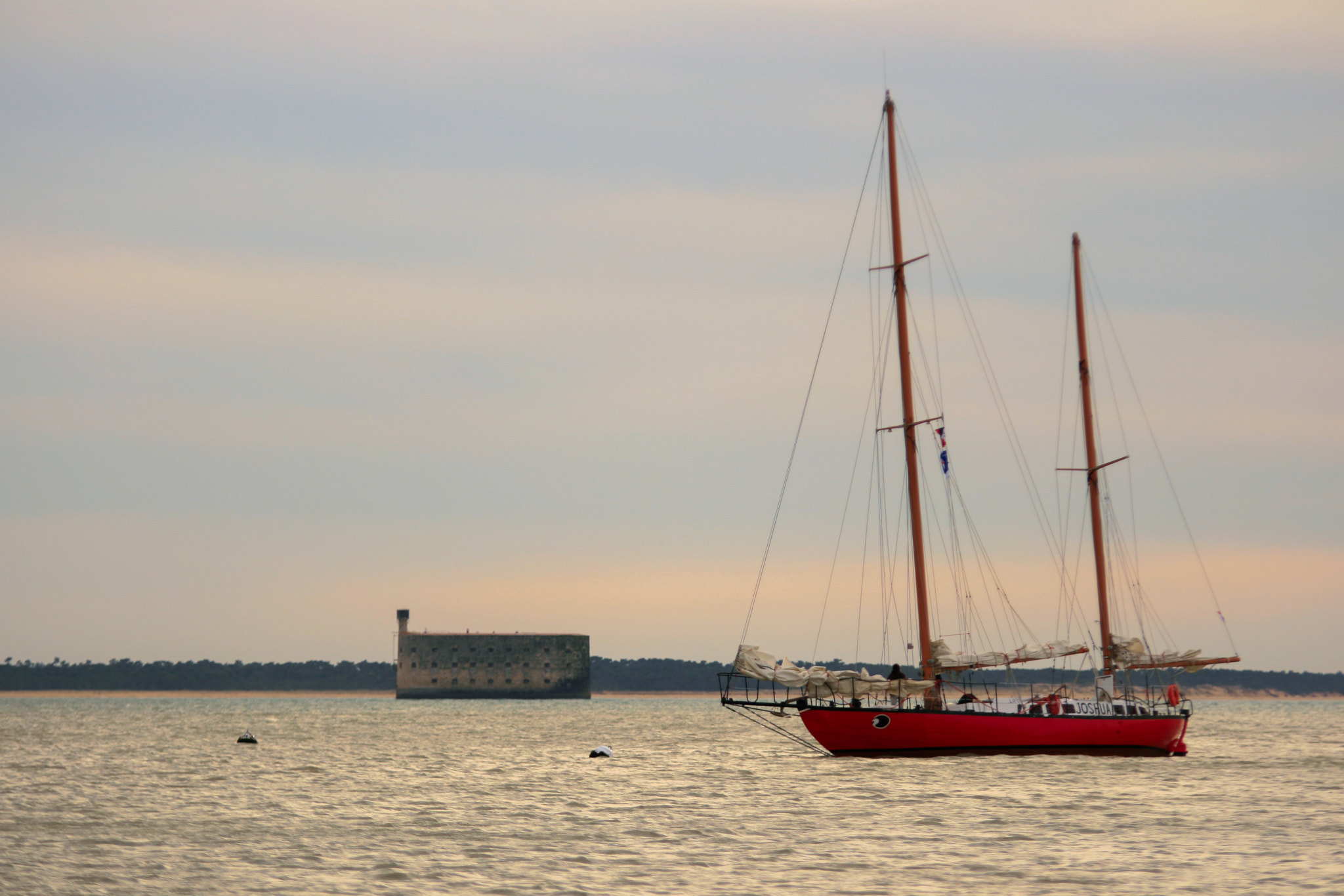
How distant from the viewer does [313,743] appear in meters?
86.8

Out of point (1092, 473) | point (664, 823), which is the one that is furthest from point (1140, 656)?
point (664, 823)

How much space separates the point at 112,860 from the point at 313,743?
58.7 m

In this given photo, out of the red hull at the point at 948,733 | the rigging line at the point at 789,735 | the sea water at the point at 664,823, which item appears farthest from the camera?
the rigging line at the point at 789,735

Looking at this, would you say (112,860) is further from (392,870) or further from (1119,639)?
(1119,639)

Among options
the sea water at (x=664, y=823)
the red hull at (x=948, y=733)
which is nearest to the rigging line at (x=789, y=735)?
the sea water at (x=664, y=823)

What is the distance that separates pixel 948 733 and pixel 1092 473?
68.7 feet

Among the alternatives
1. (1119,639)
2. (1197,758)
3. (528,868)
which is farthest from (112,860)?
(1197,758)

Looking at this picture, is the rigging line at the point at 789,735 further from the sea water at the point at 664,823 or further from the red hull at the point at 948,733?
the red hull at the point at 948,733

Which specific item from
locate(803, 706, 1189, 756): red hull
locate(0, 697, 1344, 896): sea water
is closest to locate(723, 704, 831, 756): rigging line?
locate(0, 697, 1344, 896): sea water

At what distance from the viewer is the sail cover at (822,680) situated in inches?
2044

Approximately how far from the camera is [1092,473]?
68.4 m

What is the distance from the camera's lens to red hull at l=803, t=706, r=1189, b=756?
170 ft

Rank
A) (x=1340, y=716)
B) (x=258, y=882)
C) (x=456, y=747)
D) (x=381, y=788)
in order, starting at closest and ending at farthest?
(x=258, y=882)
(x=381, y=788)
(x=456, y=747)
(x=1340, y=716)

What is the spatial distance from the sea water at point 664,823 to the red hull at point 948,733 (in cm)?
108
